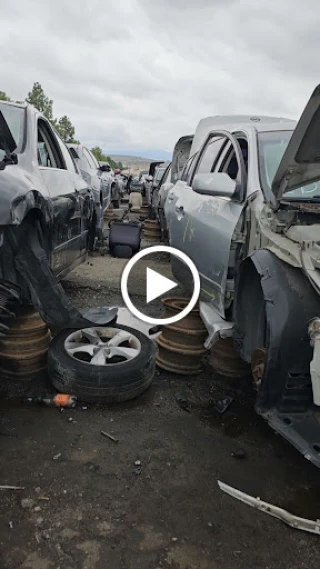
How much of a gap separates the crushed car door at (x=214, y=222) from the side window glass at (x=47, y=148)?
52.8 inches

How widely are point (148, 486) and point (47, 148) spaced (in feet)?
11.5

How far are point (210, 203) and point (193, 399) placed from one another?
1605 millimetres

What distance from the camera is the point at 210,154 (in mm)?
4738

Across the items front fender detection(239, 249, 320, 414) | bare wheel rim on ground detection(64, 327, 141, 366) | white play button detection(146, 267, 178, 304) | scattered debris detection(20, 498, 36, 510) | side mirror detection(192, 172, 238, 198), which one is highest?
side mirror detection(192, 172, 238, 198)

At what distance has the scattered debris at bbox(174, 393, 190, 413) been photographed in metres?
3.41

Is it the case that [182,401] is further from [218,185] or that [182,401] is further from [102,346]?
[218,185]

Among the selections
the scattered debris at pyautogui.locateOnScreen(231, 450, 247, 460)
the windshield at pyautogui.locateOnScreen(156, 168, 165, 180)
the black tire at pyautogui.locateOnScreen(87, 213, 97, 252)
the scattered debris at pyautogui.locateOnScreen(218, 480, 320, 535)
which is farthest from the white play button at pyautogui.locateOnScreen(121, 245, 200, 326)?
the windshield at pyautogui.locateOnScreen(156, 168, 165, 180)

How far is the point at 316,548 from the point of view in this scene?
2.14m

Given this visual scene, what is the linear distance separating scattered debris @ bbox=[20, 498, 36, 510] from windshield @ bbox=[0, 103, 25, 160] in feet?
9.01

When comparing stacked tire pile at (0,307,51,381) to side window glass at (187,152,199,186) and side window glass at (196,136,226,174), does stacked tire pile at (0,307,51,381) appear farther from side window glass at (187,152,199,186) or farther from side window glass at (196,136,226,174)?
side window glass at (187,152,199,186)

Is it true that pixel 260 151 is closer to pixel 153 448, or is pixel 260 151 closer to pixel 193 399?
pixel 193 399

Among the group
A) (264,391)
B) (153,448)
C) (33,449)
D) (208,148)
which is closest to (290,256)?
(264,391)

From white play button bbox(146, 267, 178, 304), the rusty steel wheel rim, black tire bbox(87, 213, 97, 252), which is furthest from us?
black tire bbox(87, 213, 97, 252)

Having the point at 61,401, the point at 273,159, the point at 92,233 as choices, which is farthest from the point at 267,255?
the point at 92,233
